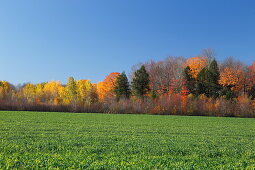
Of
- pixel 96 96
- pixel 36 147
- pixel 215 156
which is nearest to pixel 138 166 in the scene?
pixel 215 156

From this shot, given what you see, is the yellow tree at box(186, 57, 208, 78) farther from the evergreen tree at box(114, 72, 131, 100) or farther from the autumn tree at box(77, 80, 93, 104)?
the autumn tree at box(77, 80, 93, 104)

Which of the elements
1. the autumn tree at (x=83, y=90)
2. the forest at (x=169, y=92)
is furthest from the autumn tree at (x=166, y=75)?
the autumn tree at (x=83, y=90)

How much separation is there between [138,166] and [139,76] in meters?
52.6

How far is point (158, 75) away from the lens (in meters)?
65.9

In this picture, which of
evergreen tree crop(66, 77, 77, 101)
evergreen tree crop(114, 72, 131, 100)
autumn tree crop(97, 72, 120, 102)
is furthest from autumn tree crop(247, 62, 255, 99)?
evergreen tree crop(66, 77, 77, 101)

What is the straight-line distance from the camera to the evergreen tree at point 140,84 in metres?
59.3

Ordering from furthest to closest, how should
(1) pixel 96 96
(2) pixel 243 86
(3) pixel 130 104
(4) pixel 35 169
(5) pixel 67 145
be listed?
1. (1) pixel 96 96
2. (2) pixel 243 86
3. (3) pixel 130 104
4. (5) pixel 67 145
5. (4) pixel 35 169

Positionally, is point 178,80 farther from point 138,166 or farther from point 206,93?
point 138,166

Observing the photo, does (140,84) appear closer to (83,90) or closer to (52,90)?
(83,90)

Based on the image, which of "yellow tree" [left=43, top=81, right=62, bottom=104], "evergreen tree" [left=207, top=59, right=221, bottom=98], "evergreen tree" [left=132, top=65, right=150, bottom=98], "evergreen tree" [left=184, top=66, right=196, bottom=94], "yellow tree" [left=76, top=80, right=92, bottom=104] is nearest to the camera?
"evergreen tree" [left=207, top=59, right=221, bottom=98]

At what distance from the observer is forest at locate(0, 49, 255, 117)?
147 feet

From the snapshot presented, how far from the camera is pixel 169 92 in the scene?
58.5 m

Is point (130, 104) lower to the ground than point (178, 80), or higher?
lower

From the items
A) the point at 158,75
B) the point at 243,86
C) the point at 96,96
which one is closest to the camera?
the point at 243,86
